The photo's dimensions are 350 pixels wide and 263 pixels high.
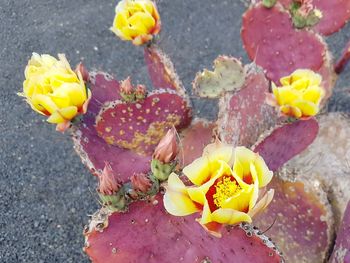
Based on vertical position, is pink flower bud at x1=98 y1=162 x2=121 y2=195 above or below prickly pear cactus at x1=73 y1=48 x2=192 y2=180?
above

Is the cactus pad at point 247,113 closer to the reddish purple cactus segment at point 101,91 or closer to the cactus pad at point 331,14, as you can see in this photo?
the reddish purple cactus segment at point 101,91

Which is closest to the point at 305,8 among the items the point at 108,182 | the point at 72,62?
the point at 108,182

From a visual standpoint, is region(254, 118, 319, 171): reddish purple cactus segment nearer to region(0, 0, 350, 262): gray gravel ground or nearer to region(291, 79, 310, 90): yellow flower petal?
region(291, 79, 310, 90): yellow flower petal

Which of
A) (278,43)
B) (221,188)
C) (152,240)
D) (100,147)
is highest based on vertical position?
(221,188)

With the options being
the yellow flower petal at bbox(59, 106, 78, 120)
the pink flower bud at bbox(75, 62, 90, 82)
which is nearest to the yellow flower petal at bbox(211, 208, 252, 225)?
the yellow flower petal at bbox(59, 106, 78, 120)

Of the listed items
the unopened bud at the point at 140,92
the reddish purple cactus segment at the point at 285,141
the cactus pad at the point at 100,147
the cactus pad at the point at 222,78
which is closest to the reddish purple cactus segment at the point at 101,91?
the cactus pad at the point at 100,147

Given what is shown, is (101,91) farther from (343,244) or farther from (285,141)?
(343,244)
